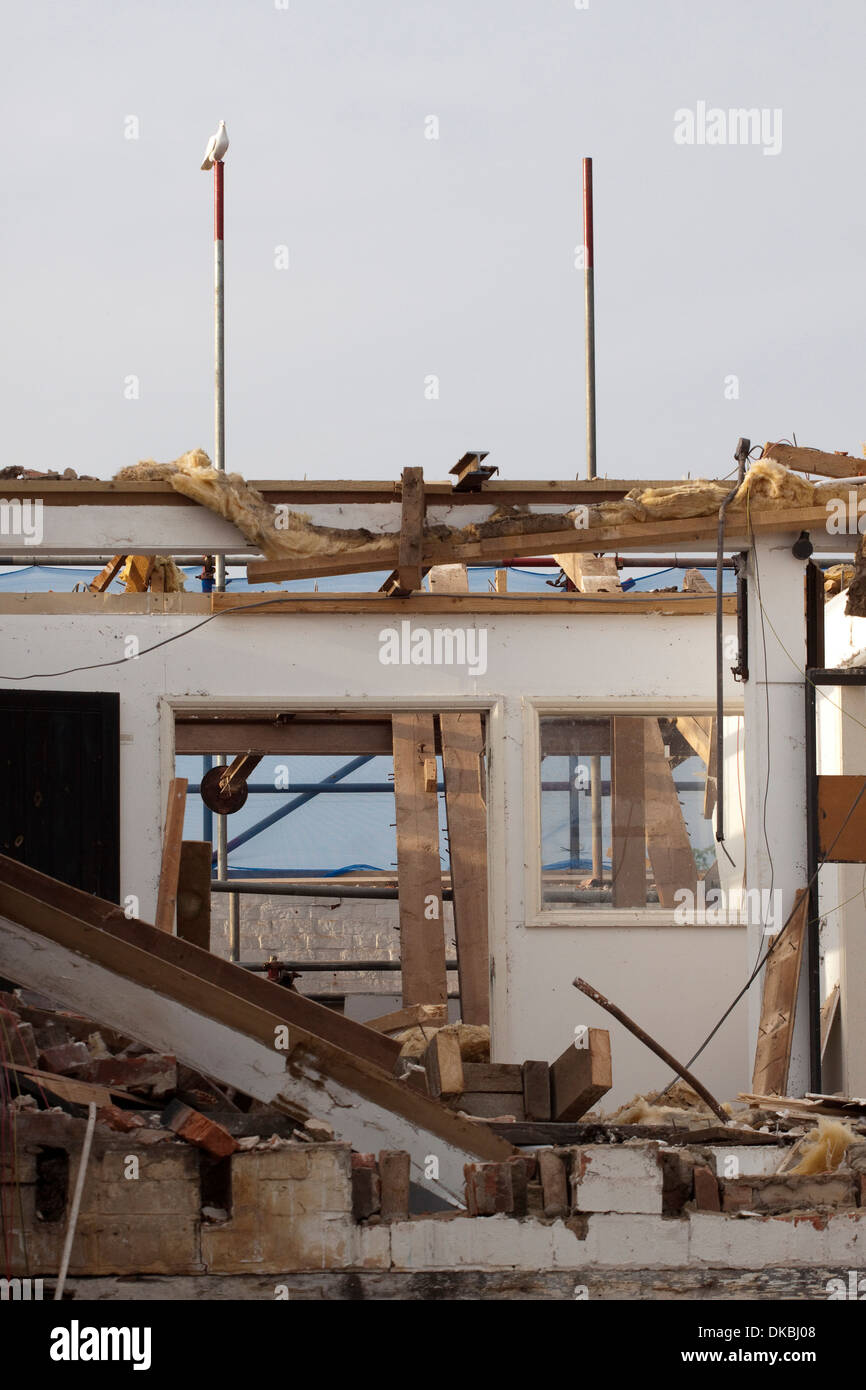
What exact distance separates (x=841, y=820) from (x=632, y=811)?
2376 mm

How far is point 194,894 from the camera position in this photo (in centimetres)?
692

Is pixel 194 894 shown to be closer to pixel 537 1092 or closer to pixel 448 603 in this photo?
pixel 537 1092

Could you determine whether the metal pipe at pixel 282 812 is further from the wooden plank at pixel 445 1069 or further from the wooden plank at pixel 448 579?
the wooden plank at pixel 445 1069

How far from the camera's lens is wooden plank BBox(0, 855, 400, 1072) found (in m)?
5.84

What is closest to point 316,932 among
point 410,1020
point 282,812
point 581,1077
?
point 282,812

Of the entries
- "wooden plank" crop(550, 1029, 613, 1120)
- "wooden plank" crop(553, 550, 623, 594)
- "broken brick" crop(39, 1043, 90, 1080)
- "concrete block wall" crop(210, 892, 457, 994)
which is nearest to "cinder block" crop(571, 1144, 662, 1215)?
"wooden plank" crop(550, 1029, 613, 1120)

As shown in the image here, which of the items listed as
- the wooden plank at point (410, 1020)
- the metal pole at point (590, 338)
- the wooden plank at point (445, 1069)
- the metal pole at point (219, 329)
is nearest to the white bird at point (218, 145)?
the metal pole at point (219, 329)

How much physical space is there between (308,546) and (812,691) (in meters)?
2.81

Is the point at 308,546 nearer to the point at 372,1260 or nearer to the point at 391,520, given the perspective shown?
the point at 391,520

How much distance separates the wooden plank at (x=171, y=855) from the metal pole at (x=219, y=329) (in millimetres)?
3719

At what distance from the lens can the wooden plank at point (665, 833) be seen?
987cm

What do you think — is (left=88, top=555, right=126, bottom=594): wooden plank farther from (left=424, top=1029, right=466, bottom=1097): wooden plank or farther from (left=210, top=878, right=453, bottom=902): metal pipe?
(left=424, top=1029, right=466, bottom=1097): wooden plank

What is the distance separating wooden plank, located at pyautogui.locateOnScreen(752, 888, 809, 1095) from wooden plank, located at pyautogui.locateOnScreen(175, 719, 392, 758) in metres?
4.41

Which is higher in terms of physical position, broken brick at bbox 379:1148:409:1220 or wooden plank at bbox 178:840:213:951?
wooden plank at bbox 178:840:213:951
